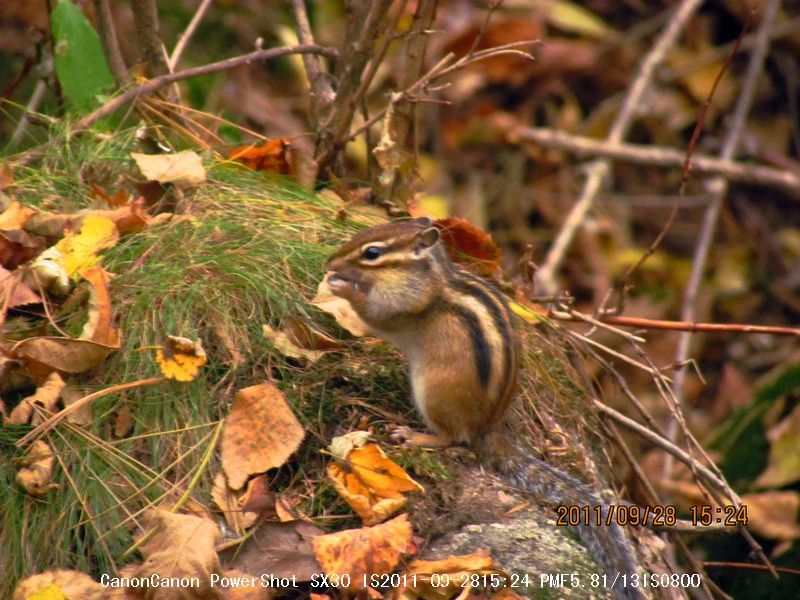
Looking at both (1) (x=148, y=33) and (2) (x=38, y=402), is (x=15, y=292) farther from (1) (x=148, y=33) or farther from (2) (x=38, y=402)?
(1) (x=148, y=33)

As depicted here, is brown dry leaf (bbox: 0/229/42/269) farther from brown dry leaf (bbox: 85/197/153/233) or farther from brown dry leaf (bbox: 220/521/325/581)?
brown dry leaf (bbox: 220/521/325/581)

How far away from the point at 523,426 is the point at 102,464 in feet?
4.23

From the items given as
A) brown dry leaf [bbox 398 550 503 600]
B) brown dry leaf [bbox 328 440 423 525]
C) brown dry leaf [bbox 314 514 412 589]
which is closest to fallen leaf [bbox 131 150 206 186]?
brown dry leaf [bbox 328 440 423 525]

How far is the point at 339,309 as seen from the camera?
11.0ft

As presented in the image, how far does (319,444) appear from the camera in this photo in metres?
3.06

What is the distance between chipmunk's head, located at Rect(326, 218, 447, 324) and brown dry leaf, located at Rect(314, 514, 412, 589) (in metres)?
0.77

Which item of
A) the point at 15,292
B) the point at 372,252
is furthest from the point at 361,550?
the point at 15,292

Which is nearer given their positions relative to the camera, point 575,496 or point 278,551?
point 278,551

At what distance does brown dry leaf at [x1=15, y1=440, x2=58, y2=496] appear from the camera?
109 inches

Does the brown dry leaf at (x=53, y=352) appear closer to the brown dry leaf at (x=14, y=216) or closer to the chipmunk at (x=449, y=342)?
the brown dry leaf at (x=14, y=216)

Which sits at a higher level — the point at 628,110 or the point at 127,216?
the point at 127,216

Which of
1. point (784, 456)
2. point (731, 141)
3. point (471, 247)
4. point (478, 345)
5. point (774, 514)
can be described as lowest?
point (774, 514)

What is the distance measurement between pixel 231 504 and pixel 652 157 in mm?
4703

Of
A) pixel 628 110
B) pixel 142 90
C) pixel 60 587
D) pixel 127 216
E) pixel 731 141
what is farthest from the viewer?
pixel 731 141
